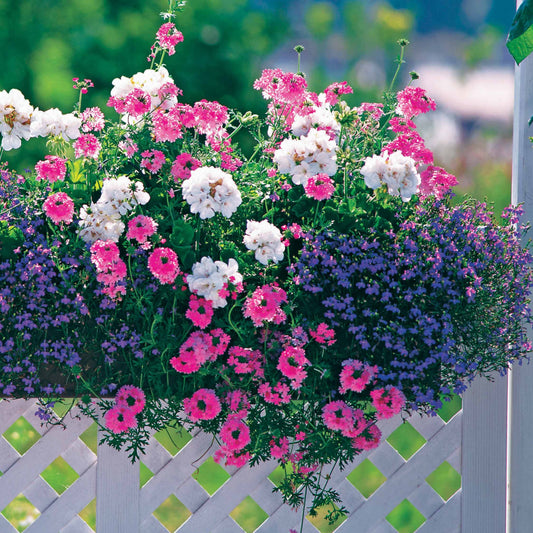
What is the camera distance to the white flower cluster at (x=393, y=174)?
1846 mm

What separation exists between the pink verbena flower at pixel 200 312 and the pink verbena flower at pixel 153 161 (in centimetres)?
39

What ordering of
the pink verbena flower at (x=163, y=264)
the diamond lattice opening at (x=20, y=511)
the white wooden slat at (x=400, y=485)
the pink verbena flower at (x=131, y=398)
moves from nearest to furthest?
the pink verbena flower at (x=163, y=264), the pink verbena flower at (x=131, y=398), the white wooden slat at (x=400, y=485), the diamond lattice opening at (x=20, y=511)

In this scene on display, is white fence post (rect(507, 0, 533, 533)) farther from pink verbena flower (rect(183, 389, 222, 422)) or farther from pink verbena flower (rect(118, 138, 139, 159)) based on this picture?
pink verbena flower (rect(118, 138, 139, 159))

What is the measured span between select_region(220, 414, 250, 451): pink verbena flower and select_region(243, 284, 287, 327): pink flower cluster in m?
0.29

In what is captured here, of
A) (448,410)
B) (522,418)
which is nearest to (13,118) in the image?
(522,418)

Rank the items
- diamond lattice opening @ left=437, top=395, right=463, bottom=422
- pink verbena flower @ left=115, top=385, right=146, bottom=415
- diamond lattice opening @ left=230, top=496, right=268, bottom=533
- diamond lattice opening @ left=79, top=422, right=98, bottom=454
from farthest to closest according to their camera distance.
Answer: diamond lattice opening @ left=230, top=496, right=268, bottom=533, diamond lattice opening @ left=79, top=422, right=98, bottom=454, diamond lattice opening @ left=437, top=395, right=463, bottom=422, pink verbena flower @ left=115, top=385, right=146, bottom=415

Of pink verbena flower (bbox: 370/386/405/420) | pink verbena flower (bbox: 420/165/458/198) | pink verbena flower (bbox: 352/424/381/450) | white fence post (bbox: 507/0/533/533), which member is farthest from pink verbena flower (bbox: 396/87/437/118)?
pink verbena flower (bbox: 352/424/381/450)

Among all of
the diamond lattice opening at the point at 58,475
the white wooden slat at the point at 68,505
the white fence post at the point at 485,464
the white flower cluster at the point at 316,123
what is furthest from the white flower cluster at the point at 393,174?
the diamond lattice opening at the point at 58,475

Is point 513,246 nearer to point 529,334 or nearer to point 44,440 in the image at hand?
point 529,334

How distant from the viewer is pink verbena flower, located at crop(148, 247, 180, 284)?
1.69 meters

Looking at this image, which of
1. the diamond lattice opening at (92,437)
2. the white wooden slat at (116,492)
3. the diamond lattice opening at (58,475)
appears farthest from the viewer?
the diamond lattice opening at (58,475)

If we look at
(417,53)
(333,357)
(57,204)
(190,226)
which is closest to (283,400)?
(333,357)

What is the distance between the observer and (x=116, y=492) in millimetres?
2162

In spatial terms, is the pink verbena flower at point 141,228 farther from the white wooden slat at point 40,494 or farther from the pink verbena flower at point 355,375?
the white wooden slat at point 40,494
